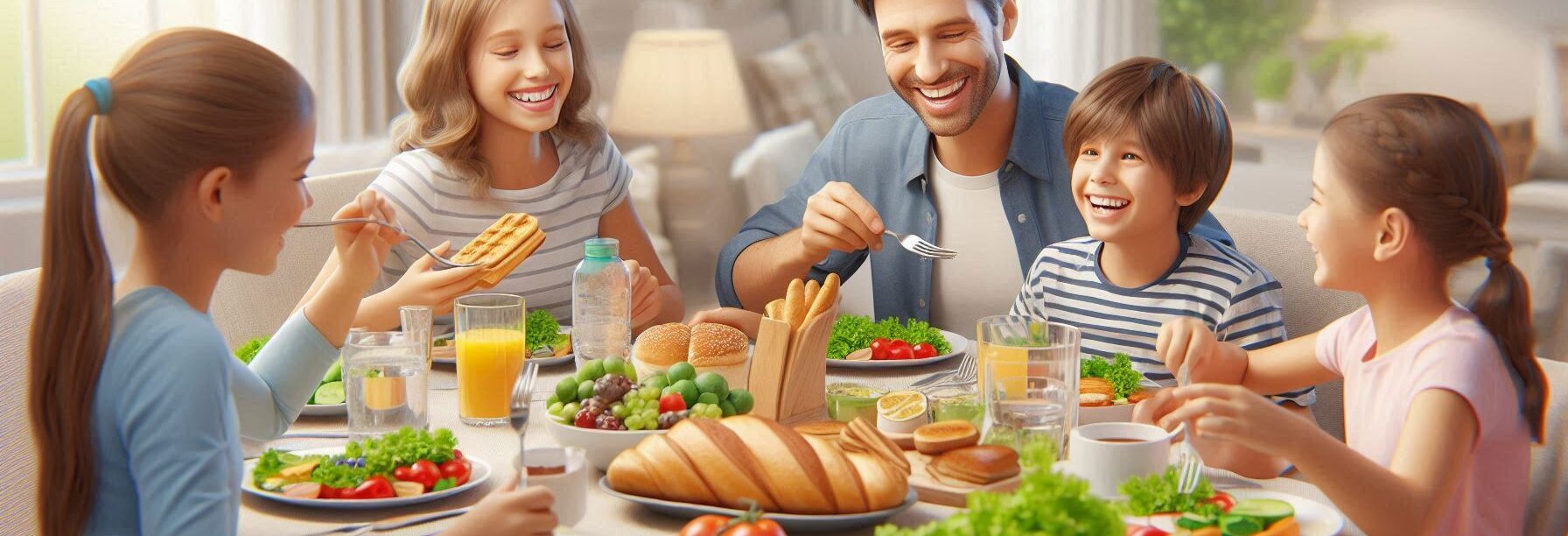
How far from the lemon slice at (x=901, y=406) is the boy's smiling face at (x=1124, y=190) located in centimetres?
53

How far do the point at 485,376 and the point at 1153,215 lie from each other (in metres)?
0.99

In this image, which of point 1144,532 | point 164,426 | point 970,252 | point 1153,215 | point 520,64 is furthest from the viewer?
point 970,252

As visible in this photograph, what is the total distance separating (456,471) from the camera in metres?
1.40

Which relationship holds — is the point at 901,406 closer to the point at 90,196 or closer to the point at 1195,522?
the point at 1195,522

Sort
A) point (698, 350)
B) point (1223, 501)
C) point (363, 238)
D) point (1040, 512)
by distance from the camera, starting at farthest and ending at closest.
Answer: point (698, 350), point (363, 238), point (1223, 501), point (1040, 512)

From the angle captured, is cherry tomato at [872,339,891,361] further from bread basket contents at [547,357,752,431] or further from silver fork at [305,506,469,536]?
silver fork at [305,506,469,536]

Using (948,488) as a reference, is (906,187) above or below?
above

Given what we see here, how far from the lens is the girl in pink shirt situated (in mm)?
1271

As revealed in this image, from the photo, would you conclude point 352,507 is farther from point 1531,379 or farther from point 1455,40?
point 1455,40

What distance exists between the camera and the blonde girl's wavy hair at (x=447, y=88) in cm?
234

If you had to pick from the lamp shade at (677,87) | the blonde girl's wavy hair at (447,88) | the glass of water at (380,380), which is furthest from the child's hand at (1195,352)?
the lamp shade at (677,87)

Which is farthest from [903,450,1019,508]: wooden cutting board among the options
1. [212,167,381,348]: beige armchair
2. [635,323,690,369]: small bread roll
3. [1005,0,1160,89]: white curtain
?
[1005,0,1160,89]: white curtain

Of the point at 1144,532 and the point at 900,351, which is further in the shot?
the point at 900,351

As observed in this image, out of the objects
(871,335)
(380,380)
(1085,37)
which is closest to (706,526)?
(380,380)
